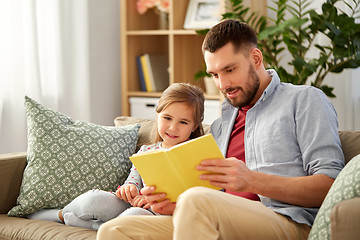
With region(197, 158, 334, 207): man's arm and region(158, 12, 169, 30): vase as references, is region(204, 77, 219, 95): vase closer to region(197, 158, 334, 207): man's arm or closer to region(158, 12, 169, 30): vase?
region(158, 12, 169, 30): vase

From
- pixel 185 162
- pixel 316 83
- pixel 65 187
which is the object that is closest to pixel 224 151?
pixel 185 162

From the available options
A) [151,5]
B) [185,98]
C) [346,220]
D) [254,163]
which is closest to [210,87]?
[151,5]

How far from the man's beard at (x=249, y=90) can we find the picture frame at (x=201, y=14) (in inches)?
65.1

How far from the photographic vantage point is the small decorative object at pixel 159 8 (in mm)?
3904

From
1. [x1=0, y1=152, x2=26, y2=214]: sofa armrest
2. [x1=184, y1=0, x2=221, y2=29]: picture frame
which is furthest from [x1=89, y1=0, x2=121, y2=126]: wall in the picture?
[x1=0, y1=152, x2=26, y2=214]: sofa armrest

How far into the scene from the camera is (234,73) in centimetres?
199

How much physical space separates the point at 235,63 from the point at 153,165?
0.51 metres

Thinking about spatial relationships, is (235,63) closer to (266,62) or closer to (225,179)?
(225,179)

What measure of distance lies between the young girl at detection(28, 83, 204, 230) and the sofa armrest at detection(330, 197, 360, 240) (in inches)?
30.6

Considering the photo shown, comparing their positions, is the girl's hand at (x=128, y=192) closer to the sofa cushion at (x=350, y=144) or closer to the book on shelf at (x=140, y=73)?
the sofa cushion at (x=350, y=144)

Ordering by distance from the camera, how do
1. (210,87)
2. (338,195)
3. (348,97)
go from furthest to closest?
(210,87)
(348,97)
(338,195)

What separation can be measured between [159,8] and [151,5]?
0.26 ft

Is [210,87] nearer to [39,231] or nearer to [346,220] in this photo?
[39,231]

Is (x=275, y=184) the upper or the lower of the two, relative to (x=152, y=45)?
lower
